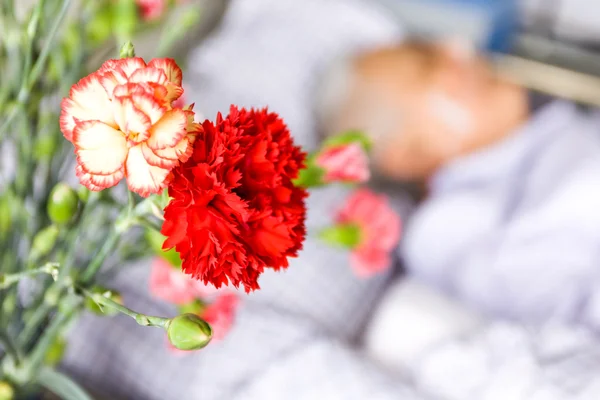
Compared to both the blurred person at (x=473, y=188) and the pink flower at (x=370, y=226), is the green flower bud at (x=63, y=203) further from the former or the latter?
the blurred person at (x=473, y=188)

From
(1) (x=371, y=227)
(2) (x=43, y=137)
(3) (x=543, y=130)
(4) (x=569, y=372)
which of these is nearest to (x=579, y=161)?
(3) (x=543, y=130)

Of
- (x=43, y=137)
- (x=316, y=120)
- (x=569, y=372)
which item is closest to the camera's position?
(x=43, y=137)

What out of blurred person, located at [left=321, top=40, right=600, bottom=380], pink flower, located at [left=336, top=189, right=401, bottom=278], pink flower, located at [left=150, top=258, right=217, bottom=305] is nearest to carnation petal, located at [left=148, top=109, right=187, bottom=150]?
pink flower, located at [left=150, top=258, right=217, bottom=305]

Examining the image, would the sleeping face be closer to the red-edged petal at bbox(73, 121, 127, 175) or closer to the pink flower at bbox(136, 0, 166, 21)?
the pink flower at bbox(136, 0, 166, 21)

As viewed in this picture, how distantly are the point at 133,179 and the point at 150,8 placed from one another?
0.25m

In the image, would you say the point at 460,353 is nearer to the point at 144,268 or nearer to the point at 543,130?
the point at 144,268

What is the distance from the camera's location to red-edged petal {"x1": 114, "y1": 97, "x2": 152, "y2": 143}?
201 mm

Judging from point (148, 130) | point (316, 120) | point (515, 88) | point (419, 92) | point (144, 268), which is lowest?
point (148, 130)

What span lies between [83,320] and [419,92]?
758 millimetres

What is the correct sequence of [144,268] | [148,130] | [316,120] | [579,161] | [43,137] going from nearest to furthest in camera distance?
[148,130]
[43,137]
[144,268]
[579,161]
[316,120]

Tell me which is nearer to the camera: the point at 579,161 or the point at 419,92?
the point at 579,161

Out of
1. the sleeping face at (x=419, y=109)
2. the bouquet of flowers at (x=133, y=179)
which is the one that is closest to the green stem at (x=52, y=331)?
the bouquet of flowers at (x=133, y=179)

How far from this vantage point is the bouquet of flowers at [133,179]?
209 millimetres

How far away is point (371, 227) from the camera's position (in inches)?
20.9
